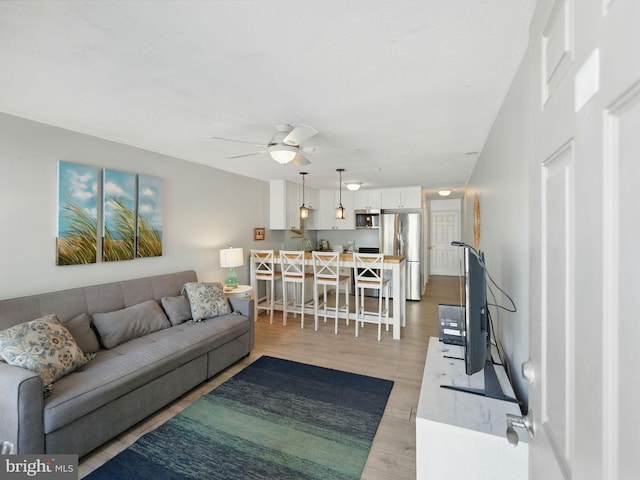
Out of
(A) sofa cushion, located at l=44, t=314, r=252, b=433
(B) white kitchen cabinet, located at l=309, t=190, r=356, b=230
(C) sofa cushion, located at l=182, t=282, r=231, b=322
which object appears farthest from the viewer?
(B) white kitchen cabinet, located at l=309, t=190, r=356, b=230

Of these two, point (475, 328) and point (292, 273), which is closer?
point (475, 328)

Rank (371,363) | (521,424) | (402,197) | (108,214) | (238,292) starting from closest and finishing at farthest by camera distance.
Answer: (521,424) → (108,214) → (371,363) → (238,292) → (402,197)

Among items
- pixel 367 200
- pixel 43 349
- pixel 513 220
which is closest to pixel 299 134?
pixel 513 220

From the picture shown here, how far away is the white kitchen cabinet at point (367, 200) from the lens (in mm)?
6633

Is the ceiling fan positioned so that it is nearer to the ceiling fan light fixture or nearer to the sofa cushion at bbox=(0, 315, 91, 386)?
the ceiling fan light fixture

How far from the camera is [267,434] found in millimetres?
2176

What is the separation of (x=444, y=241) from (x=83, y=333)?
8716mm

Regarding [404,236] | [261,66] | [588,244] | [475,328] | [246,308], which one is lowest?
[246,308]

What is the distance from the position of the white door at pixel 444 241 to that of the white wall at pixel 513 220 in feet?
22.0

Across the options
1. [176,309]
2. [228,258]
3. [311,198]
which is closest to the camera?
[176,309]

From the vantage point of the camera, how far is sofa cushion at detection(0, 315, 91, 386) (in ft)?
6.17

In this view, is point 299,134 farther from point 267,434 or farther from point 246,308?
point 267,434

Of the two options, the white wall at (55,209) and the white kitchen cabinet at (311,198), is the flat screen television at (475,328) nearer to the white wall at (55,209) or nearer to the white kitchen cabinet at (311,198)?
the white wall at (55,209)

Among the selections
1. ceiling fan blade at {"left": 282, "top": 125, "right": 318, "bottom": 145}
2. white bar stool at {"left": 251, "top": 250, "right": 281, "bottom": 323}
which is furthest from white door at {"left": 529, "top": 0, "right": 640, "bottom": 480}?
white bar stool at {"left": 251, "top": 250, "right": 281, "bottom": 323}
